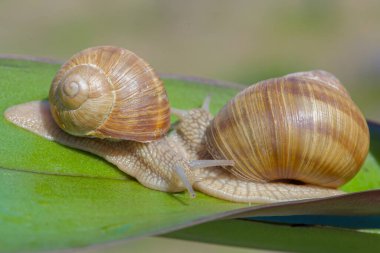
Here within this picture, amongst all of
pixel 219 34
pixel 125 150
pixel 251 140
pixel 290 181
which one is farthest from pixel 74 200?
pixel 219 34

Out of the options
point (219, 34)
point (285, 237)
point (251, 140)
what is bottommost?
point (285, 237)

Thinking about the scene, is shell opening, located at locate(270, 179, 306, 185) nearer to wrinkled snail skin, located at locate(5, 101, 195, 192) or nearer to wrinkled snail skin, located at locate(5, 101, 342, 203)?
wrinkled snail skin, located at locate(5, 101, 342, 203)

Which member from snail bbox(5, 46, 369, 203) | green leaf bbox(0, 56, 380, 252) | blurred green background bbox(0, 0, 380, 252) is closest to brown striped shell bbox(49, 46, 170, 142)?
snail bbox(5, 46, 369, 203)

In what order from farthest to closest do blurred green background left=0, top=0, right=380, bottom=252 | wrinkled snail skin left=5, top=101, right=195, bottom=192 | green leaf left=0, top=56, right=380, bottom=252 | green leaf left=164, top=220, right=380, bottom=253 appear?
1. blurred green background left=0, top=0, right=380, bottom=252
2. wrinkled snail skin left=5, top=101, right=195, bottom=192
3. green leaf left=164, top=220, right=380, bottom=253
4. green leaf left=0, top=56, right=380, bottom=252

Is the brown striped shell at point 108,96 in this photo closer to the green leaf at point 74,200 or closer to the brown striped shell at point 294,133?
the green leaf at point 74,200

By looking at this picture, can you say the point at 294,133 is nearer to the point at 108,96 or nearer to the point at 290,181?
the point at 290,181

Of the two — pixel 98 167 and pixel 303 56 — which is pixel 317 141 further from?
pixel 303 56

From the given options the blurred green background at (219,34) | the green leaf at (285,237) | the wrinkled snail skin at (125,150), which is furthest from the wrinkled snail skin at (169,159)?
the blurred green background at (219,34)
